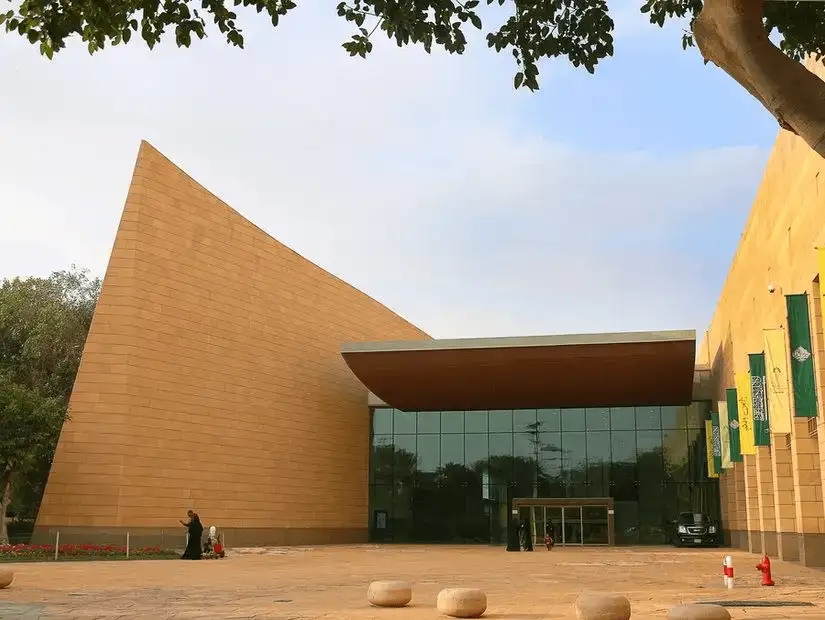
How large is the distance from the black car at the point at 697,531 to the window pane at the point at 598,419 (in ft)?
18.2

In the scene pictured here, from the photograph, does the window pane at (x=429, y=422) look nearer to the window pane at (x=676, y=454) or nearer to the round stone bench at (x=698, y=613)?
the window pane at (x=676, y=454)

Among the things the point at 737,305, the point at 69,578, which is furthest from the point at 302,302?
the point at 69,578

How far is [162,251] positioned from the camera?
3278 centimetres

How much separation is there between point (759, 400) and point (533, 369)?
13518mm

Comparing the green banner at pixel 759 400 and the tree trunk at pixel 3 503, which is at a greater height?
the green banner at pixel 759 400

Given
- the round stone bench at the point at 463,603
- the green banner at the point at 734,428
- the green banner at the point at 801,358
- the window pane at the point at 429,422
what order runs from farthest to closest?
the window pane at the point at 429,422
the green banner at the point at 734,428
the green banner at the point at 801,358
the round stone bench at the point at 463,603

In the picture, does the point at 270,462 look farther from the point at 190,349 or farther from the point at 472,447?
the point at 472,447

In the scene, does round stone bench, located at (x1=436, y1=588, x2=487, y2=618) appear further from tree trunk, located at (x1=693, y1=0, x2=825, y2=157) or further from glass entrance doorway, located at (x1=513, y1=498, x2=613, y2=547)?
glass entrance doorway, located at (x1=513, y1=498, x2=613, y2=547)

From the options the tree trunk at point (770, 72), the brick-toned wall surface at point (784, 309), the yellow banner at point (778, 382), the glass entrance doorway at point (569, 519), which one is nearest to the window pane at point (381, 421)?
the glass entrance doorway at point (569, 519)

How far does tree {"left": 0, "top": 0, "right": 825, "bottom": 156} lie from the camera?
21.6ft

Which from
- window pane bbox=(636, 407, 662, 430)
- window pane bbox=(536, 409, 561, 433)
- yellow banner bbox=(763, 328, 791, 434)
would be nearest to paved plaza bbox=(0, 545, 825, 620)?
yellow banner bbox=(763, 328, 791, 434)

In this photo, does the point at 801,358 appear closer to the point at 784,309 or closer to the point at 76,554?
A: the point at 784,309

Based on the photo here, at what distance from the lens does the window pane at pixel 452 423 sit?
44.2 m

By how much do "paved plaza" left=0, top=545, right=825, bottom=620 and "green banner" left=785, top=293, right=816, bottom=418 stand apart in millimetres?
3357
